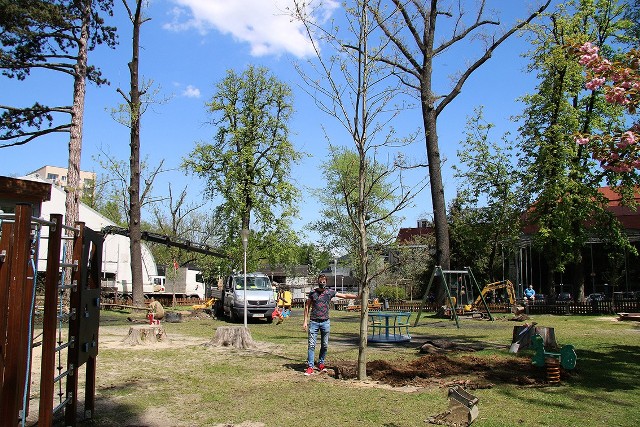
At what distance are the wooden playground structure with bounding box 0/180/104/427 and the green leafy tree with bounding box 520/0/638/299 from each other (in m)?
27.6

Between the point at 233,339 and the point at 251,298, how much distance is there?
1007cm

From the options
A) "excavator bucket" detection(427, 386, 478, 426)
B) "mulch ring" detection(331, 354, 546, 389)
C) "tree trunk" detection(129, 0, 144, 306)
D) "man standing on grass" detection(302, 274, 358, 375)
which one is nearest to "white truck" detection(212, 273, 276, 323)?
"tree trunk" detection(129, 0, 144, 306)

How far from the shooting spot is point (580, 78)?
30.3 m

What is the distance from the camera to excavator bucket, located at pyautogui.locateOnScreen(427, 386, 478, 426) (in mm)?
6301

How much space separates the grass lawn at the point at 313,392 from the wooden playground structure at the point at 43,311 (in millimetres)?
1224

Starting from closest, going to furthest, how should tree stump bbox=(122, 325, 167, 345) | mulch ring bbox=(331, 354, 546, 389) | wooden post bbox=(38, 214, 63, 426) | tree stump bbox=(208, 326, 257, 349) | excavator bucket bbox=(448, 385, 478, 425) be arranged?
1. wooden post bbox=(38, 214, 63, 426)
2. excavator bucket bbox=(448, 385, 478, 425)
3. mulch ring bbox=(331, 354, 546, 389)
4. tree stump bbox=(208, 326, 257, 349)
5. tree stump bbox=(122, 325, 167, 345)

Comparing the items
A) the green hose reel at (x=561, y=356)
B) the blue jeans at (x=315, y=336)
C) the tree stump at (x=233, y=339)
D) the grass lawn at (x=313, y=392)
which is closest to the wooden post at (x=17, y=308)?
the grass lawn at (x=313, y=392)

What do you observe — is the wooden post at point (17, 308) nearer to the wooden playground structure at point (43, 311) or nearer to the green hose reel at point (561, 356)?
the wooden playground structure at point (43, 311)

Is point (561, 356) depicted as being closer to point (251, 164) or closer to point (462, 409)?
point (462, 409)

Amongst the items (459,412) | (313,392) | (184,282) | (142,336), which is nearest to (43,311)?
(313,392)

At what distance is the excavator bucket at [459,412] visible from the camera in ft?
20.7

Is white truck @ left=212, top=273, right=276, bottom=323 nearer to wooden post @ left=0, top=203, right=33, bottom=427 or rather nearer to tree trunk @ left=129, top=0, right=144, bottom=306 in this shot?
tree trunk @ left=129, top=0, right=144, bottom=306

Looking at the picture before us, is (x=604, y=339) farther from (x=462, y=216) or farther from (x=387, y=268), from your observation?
(x=462, y=216)

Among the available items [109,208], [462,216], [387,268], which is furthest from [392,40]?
[109,208]
